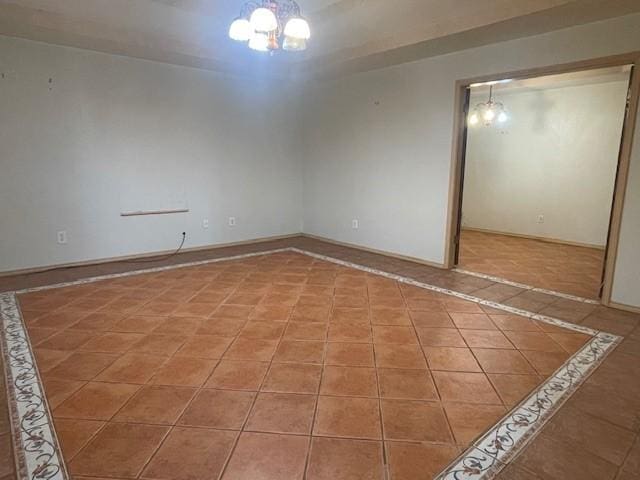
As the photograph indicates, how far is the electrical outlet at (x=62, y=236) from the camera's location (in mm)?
4215

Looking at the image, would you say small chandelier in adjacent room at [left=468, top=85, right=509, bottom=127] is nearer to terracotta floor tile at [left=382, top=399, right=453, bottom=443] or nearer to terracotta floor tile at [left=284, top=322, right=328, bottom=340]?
terracotta floor tile at [left=284, top=322, right=328, bottom=340]

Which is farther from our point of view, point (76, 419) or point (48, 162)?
point (48, 162)

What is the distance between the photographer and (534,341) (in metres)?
2.69

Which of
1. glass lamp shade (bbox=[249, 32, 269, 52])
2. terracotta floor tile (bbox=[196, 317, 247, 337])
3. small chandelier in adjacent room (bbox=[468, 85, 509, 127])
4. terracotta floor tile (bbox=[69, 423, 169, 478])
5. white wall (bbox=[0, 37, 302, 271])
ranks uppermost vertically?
small chandelier in adjacent room (bbox=[468, 85, 509, 127])

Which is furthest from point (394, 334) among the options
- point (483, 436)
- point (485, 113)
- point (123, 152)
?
point (485, 113)

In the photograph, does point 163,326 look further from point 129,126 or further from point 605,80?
point 605,80

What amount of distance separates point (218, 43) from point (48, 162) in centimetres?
224

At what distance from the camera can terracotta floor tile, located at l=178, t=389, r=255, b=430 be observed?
1810mm

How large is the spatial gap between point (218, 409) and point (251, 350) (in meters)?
0.62

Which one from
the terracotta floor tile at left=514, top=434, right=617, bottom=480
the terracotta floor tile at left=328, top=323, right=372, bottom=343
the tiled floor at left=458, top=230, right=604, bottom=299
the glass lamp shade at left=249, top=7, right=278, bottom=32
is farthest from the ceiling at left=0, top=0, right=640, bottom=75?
the terracotta floor tile at left=514, top=434, right=617, bottom=480

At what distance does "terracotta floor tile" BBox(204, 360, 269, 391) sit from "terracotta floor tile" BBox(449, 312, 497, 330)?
1549mm

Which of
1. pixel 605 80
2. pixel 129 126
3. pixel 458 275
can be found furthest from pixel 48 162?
pixel 605 80

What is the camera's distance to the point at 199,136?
5082mm

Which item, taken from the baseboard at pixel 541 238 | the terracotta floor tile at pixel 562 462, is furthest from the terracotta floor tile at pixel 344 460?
the baseboard at pixel 541 238
